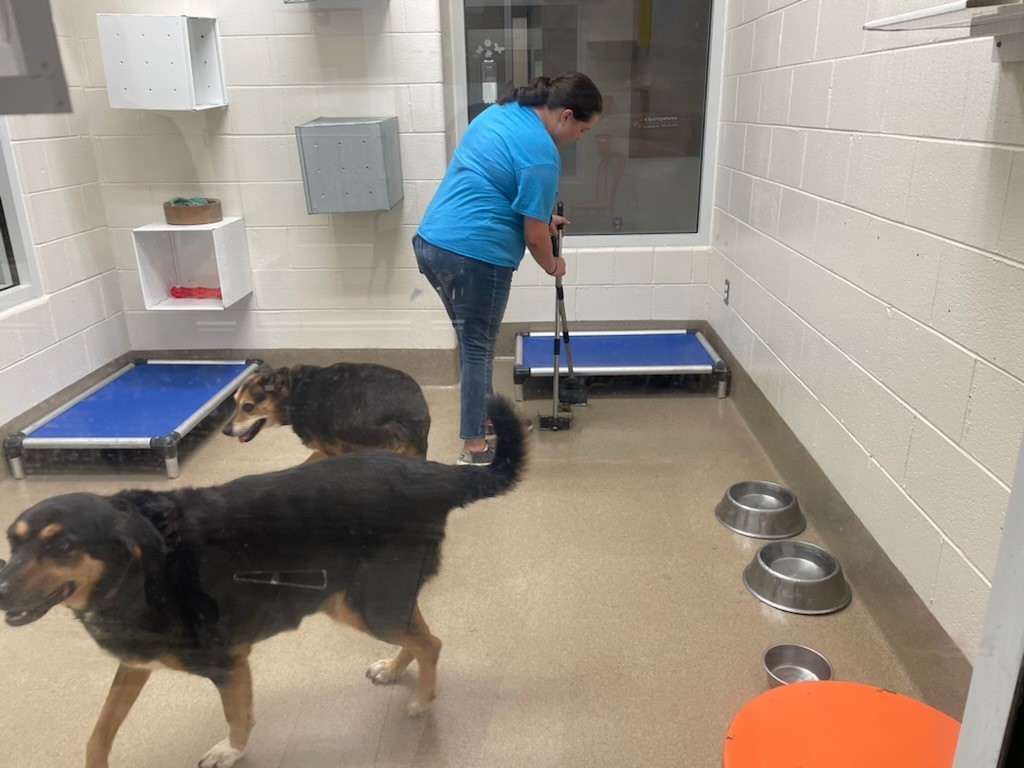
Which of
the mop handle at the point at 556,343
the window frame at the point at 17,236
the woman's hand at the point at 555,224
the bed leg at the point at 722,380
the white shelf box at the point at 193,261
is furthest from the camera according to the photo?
the bed leg at the point at 722,380

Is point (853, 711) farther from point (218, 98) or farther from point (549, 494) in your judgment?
point (218, 98)

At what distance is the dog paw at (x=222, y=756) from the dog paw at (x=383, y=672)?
0.25 m

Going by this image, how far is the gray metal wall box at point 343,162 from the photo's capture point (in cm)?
152

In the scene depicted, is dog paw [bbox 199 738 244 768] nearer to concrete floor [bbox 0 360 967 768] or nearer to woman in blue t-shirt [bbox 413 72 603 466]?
concrete floor [bbox 0 360 967 768]

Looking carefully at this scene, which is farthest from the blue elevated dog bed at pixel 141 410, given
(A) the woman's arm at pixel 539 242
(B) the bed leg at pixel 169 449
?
(A) the woman's arm at pixel 539 242

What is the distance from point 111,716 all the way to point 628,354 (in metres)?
2.00

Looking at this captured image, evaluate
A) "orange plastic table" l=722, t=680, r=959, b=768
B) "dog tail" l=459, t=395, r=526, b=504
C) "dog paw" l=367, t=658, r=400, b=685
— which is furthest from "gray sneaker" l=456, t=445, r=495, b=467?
"orange plastic table" l=722, t=680, r=959, b=768

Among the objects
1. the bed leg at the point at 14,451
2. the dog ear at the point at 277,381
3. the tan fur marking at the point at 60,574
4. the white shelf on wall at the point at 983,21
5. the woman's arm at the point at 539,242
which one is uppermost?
the white shelf on wall at the point at 983,21

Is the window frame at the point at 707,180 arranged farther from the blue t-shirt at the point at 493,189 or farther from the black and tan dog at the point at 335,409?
the black and tan dog at the point at 335,409

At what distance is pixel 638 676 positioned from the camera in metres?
1.45

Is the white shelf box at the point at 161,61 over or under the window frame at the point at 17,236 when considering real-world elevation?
over

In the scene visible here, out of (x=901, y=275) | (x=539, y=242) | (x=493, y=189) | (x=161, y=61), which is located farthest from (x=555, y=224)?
(x=161, y=61)

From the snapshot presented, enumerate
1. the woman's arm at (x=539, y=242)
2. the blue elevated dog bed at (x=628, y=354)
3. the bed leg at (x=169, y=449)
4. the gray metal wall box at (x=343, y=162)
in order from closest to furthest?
the bed leg at (x=169, y=449) → the gray metal wall box at (x=343, y=162) → the woman's arm at (x=539, y=242) → the blue elevated dog bed at (x=628, y=354)

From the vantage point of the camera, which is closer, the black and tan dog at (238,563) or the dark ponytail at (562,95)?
the black and tan dog at (238,563)
